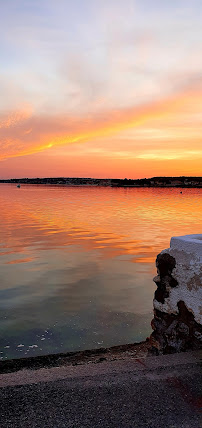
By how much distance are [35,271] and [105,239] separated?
9392mm

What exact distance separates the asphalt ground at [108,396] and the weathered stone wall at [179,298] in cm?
48

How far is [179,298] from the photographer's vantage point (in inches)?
167

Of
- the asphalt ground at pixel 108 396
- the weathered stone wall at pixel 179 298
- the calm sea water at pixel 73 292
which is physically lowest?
the calm sea water at pixel 73 292

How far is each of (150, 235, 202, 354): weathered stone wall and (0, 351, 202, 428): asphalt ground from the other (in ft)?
1.56

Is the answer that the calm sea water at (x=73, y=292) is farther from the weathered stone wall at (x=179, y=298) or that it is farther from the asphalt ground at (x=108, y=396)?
the asphalt ground at (x=108, y=396)

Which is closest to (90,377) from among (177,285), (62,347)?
(177,285)

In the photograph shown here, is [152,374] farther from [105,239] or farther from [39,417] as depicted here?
[105,239]

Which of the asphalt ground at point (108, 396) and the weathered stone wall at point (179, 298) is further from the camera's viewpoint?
the weathered stone wall at point (179, 298)

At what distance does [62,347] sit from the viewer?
6.59 m

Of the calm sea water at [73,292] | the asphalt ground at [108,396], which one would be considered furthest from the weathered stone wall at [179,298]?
the calm sea water at [73,292]

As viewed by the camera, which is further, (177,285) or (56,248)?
(56,248)

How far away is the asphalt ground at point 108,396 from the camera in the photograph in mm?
2768

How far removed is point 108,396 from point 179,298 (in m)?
1.54

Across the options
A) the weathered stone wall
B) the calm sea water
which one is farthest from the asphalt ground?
the calm sea water
